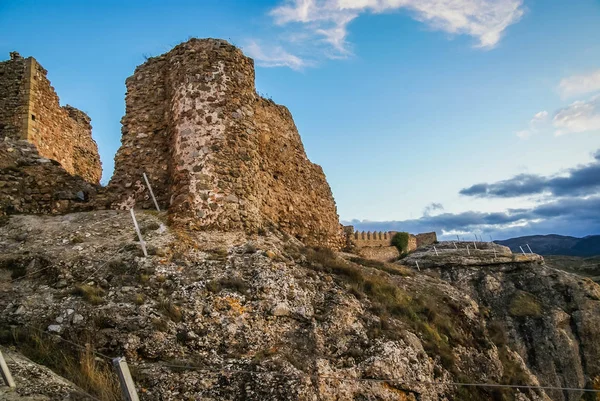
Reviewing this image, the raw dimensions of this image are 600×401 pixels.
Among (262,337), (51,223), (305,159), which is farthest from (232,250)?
(305,159)

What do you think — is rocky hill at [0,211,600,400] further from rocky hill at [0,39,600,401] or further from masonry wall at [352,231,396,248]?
masonry wall at [352,231,396,248]

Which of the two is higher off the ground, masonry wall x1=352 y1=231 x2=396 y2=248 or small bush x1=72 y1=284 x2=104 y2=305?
masonry wall x1=352 y1=231 x2=396 y2=248

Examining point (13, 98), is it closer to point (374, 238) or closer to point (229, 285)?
point (229, 285)

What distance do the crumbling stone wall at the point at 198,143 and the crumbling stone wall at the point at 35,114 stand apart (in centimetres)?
327

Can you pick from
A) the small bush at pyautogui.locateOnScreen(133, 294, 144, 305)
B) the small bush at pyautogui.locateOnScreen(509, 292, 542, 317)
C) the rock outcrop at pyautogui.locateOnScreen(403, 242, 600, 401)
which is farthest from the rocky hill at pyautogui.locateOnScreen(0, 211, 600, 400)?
the small bush at pyautogui.locateOnScreen(509, 292, 542, 317)

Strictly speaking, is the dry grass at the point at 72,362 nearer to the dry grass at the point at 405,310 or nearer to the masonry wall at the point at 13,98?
the dry grass at the point at 405,310

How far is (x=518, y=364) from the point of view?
37.9ft

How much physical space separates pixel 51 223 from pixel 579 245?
5771 inches

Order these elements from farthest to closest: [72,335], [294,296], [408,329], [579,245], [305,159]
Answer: [579,245] < [305,159] < [408,329] < [294,296] < [72,335]

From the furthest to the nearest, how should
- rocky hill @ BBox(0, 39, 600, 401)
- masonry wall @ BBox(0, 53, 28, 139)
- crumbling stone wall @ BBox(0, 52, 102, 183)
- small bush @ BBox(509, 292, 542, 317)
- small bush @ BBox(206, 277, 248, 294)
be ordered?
small bush @ BBox(509, 292, 542, 317), crumbling stone wall @ BBox(0, 52, 102, 183), masonry wall @ BBox(0, 53, 28, 139), small bush @ BBox(206, 277, 248, 294), rocky hill @ BBox(0, 39, 600, 401)

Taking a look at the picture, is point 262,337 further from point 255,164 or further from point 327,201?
point 327,201

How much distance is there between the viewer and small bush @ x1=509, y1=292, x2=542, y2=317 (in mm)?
18219

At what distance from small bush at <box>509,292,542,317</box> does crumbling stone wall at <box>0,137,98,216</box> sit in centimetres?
1570

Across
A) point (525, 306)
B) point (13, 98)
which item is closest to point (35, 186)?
point (13, 98)
